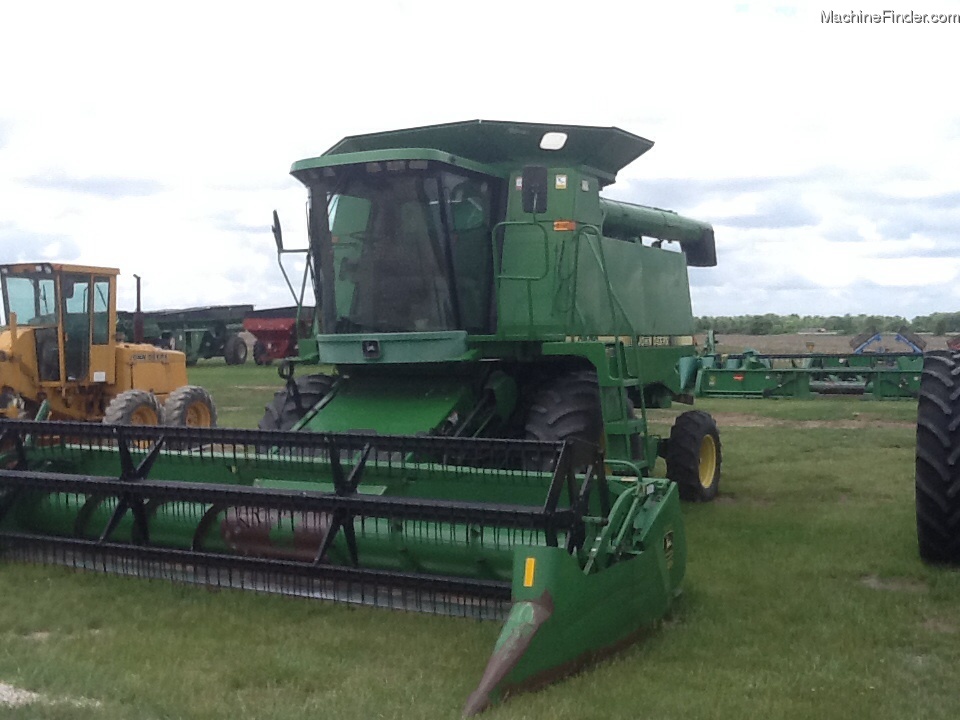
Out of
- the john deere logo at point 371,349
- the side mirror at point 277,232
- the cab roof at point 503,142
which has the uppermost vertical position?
the cab roof at point 503,142

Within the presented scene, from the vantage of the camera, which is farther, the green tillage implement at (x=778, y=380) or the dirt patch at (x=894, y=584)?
the green tillage implement at (x=778, y=380)

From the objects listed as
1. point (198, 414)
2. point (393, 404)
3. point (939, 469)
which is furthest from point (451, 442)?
point (198, 414)

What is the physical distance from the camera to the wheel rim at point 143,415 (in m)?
10.5

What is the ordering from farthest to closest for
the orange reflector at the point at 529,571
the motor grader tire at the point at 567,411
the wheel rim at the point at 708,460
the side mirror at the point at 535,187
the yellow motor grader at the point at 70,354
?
the yellow motor grader at the point at 70,354 → the wheel rim at the point at 708,460 → the side mirror at the point at 535,187 → the motor grader tire at the point at 567,411 → the orange reflector at the point at 529,571

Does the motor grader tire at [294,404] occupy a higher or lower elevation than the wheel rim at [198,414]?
higher

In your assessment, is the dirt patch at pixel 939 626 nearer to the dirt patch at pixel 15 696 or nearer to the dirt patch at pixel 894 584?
the dirt patch at pixel 894 584

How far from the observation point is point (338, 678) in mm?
4160

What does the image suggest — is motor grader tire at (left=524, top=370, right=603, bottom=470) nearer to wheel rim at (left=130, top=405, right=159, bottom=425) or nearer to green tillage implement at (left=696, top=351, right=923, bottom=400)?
green tillage implement at (left=696, top=351, right=923, bottom=400)

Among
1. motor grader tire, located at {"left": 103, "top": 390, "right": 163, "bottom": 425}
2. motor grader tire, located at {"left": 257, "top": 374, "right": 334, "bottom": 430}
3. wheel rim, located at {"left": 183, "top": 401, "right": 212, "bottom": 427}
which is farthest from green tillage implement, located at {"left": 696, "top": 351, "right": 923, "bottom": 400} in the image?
motor grader tire, located at {"left": 103, "top": 390, "right": 163, "bottom": 425}

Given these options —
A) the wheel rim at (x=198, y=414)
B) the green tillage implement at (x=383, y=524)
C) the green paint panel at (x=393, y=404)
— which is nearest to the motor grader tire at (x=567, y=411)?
the green paint panel at (x=393, y=404)

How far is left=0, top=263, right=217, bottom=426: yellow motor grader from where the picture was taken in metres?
10.8

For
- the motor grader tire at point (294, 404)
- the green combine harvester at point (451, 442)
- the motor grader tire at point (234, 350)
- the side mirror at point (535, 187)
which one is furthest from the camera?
the motor grader tire at point (234, 350)

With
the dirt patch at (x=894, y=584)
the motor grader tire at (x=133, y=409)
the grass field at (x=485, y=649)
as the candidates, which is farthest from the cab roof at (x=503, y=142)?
the motor grader tire at (x=133, y=409)

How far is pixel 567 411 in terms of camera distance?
22.1ft
